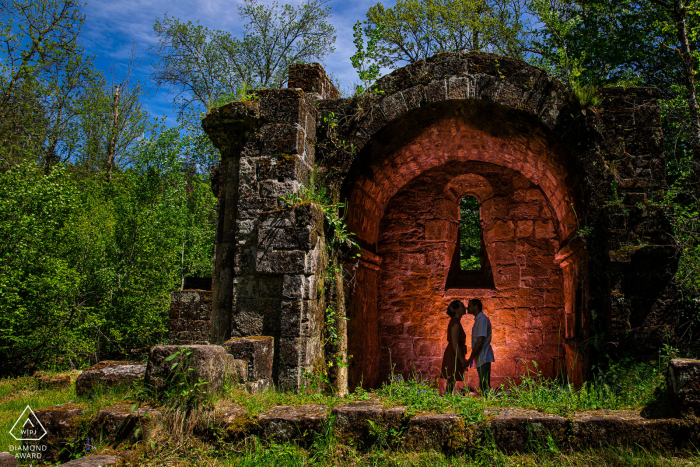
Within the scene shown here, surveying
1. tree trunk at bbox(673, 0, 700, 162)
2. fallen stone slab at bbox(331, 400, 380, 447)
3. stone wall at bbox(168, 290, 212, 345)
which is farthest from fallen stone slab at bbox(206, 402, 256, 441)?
tree trunk at bbox(673, 0, 700, 162)

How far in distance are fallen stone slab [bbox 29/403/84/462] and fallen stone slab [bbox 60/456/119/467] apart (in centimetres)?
53

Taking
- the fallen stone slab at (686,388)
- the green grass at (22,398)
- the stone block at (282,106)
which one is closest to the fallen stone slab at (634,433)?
the fallen stone slab at (686,388)

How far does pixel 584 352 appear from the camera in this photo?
5258 mm

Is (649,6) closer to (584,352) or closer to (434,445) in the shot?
(584,352)

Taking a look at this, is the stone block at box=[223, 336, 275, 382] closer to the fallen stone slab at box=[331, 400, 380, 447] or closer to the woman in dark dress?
the fallen stone slab at box=[331, 400, 380, 447]

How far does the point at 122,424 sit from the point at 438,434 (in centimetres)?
217

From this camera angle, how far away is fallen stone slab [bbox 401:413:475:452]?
306cm

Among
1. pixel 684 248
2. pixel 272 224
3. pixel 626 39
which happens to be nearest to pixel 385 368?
pixel 272 224

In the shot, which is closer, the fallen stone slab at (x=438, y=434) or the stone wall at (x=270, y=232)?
the fallen stone slab at (x=438, y=434)

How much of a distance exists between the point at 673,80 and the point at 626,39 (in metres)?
1.49

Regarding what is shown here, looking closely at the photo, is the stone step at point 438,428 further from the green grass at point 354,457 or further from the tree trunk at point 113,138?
the tree trunk at point 113,138

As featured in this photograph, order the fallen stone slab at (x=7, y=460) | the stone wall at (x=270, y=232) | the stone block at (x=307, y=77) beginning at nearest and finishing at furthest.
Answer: the fallen stone slab at (x=7, y=460)
the stone wall at (x=270, y=232)
the stone block at (x=307, y=77)

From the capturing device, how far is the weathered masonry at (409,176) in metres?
4.99

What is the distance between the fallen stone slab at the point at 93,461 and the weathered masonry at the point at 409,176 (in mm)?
2139
